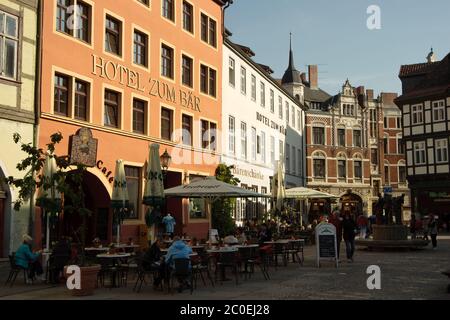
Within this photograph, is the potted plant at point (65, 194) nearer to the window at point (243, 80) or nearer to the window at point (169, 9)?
the window at point (169, 9)

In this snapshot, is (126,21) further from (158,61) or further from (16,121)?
(16,121)

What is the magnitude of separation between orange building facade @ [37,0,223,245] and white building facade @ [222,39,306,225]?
5.27 ft

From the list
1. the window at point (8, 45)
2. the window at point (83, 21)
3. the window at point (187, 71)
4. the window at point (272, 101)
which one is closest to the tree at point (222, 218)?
the window at point (187, 71)

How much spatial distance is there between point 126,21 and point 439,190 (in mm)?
31203

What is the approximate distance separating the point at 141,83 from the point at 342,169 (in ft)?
127

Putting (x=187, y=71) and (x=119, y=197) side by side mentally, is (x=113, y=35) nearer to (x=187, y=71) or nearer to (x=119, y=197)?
(x=187, y=71)

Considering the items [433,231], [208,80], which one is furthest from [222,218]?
[433,231]

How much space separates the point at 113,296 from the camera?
38.9 ft

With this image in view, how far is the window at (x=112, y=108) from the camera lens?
72.7 ft

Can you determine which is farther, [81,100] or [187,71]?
[187,71]

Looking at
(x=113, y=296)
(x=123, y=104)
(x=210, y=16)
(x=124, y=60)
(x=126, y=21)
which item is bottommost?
(x=113, y=296)

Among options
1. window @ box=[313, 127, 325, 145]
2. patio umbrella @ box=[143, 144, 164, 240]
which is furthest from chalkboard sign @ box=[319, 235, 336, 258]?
window @ box=[313, 127, 325, 145]

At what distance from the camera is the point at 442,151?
44406 mm
